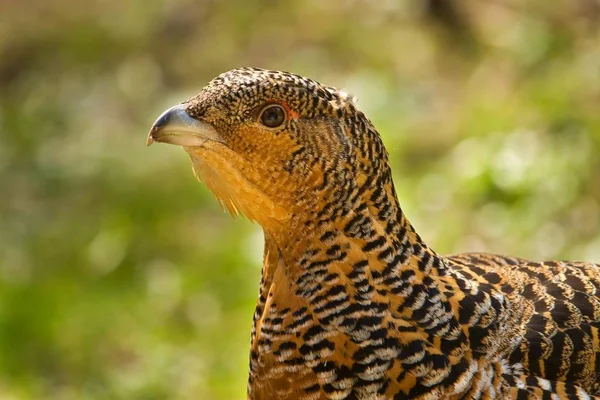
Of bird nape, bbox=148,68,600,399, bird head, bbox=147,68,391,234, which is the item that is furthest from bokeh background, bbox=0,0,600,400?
bird head, bbox=147,68,391,234

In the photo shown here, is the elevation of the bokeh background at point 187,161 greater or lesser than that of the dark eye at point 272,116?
greater

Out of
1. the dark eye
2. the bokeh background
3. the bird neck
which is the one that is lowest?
the bird neck

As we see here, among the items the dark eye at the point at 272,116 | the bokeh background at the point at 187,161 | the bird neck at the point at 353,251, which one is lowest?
the bird neck at the point at 353,251

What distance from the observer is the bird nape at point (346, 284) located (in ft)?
10.4

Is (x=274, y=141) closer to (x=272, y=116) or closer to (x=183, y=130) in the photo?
(x=272, y=116)

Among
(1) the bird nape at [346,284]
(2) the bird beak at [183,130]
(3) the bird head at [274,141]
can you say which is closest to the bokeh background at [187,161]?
(1) the bird nape at [346,284]

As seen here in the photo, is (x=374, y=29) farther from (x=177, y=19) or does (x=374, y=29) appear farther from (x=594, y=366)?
(x=594, y=366)

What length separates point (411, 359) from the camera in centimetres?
314

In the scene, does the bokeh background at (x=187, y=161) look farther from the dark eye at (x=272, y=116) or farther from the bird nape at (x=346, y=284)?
the dark eye at (x=272, y=116)

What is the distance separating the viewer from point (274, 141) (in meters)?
3.22

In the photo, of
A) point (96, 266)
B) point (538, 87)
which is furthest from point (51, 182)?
point (538, 87)

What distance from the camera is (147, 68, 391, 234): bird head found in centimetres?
319

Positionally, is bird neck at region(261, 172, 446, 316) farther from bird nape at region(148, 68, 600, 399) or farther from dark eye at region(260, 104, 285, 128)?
dark eye at region(260, 104, 285, 128)

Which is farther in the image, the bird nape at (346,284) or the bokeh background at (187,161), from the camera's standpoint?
the bokeh background at (187,161)
